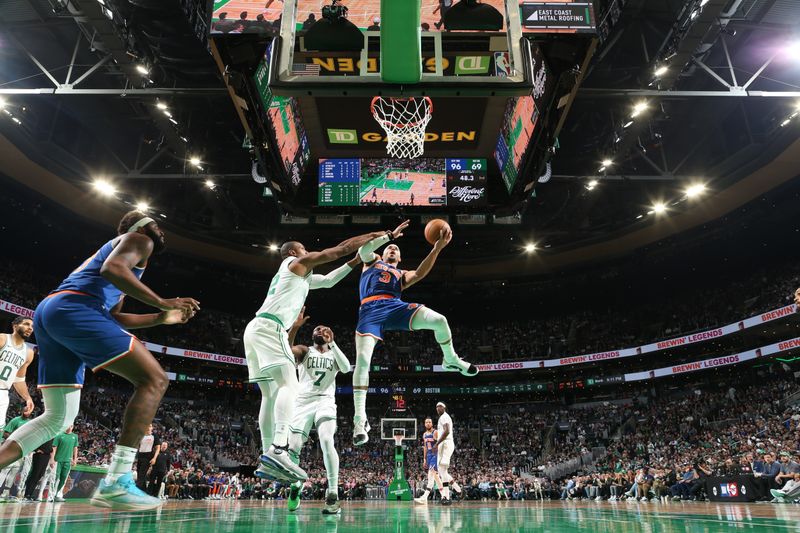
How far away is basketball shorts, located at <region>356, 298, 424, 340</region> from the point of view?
6531mm

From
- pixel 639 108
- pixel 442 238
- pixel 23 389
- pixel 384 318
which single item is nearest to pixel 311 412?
pixel 384 318

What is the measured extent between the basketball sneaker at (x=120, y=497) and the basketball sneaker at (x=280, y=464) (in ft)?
4.24

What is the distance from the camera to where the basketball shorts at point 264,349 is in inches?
188

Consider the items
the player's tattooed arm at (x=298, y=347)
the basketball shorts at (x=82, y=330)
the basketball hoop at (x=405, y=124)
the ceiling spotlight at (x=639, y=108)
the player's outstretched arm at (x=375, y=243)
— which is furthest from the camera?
the ceiling spotlight at (x=639, y=108)

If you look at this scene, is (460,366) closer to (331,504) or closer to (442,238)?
(442,238)

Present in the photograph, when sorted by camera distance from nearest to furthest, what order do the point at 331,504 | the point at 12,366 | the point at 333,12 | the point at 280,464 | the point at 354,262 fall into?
the point at 280,464 → the point at 331,504 → the point at 333,12 → the point at 354,262 → the point at 12,366

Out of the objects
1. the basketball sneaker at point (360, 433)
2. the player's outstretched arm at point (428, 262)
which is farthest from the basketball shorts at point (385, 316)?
the basketball sneaker at point (360, 433)

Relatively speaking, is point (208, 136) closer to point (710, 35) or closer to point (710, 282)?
point (710, 35)

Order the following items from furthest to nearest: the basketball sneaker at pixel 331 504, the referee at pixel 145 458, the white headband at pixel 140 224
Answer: the referee at pixel 145 458, the basketball sneaker at pixel 331 504, the white headband at pixel 140 224

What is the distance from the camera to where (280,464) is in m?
4.48

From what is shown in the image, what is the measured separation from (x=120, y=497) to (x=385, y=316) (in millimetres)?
3820

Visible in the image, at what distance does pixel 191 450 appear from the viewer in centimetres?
2512

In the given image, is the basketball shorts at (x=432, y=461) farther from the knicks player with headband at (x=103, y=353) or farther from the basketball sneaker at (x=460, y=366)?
the knicks player with headband at (x=103, y=353)

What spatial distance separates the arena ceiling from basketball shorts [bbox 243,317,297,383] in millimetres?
8645
